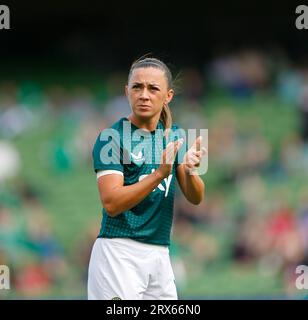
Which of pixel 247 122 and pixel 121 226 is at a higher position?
pixel 247 122

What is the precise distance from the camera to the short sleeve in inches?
167

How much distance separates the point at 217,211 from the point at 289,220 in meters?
0.90

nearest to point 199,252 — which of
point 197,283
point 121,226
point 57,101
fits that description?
point 197,283

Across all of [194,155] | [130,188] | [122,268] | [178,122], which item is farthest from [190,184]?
[178,122]

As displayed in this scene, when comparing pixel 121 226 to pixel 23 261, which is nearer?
pixel 121 226

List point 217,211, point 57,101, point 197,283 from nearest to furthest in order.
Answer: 1. point 197,283
2. point 217,211
3. point 57,101

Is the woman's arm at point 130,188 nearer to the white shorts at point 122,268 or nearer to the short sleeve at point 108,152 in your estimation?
the short sleeve at point 108,152

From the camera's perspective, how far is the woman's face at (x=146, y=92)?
14.1ft

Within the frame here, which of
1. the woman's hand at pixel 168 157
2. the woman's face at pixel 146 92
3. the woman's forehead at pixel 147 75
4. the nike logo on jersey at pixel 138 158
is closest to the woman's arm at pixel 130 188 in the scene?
the woman's hand at pixel 168 157

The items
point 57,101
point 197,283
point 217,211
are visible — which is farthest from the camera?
point 57,101

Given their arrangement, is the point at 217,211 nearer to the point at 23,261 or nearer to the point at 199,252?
the point at 199,252

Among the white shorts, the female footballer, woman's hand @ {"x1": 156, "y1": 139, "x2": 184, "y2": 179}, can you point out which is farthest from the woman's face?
the white shorts

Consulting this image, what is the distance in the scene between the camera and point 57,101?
11125 millimetres

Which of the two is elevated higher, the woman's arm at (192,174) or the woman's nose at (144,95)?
the woman's nose at (144,95)
